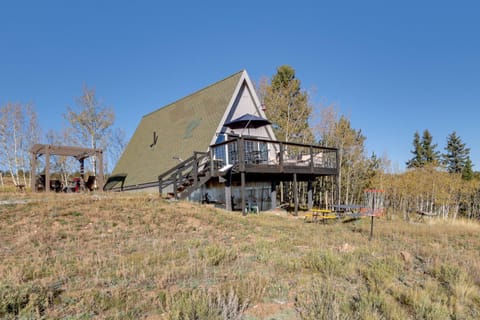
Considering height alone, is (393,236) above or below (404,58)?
below

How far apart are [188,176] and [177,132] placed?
4.72 metres

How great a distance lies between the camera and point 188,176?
13445mm

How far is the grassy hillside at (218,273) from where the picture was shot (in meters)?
3.10

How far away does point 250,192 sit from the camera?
15.4 metres

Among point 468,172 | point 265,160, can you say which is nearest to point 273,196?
point 265,160

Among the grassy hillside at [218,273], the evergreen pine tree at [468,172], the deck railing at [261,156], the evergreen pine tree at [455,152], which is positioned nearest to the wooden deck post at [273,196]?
the deck railing at [261,156]

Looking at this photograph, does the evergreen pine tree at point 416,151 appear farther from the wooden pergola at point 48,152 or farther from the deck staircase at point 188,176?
the wooden pergola at point 48,152

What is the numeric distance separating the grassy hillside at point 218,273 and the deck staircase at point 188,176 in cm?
408

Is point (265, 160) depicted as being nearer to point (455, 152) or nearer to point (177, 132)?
point (177, 132)

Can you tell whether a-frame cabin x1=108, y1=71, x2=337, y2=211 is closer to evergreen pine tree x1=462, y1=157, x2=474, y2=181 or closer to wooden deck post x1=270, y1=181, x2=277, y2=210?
wooden deck post x1=270, y1=181, x2=277, y2=210

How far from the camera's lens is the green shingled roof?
15094 millimetres

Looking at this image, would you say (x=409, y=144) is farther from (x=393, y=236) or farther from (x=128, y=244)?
(x=128, y=244)

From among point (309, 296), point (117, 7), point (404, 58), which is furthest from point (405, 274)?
point (404, 58)

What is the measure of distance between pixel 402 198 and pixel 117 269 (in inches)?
941
